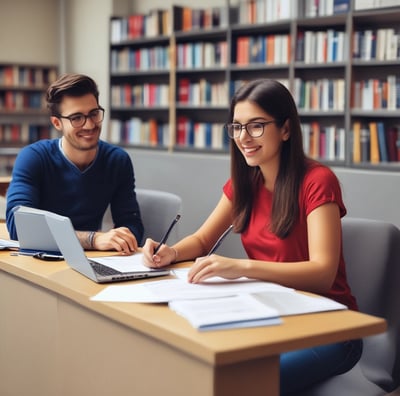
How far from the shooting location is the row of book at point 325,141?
460 cm

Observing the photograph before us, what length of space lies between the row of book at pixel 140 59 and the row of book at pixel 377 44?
1.89m

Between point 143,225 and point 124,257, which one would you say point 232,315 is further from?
point 143,225

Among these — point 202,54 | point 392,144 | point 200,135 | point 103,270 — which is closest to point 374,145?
point 392,144

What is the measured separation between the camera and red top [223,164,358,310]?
5.59 ft

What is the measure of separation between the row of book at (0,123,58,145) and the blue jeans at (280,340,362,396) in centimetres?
610

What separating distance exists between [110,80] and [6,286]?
4.67 m

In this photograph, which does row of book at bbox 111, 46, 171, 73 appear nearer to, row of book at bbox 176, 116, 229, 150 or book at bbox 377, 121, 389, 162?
row of book at bbox 176, 116, 229, 150

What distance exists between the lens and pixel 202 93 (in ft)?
18.3

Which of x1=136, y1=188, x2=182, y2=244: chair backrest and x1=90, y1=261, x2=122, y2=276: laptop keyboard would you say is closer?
x1=90, y1=261, x2=122, y2=276: laptop keyboard

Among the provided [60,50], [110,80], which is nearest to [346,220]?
[110,80]

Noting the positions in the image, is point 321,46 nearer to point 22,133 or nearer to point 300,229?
point 300,229

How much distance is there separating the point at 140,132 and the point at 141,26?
0.97 metres

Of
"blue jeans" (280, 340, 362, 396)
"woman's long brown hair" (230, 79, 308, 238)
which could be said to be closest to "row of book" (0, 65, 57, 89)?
"woman's long brown hair" (230, 79, 308, 238)

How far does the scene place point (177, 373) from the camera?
1179 millimetres
